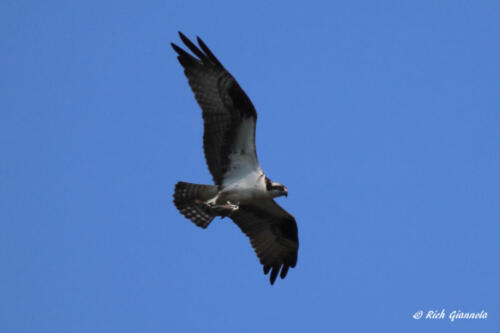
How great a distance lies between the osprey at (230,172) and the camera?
1001 centimetres

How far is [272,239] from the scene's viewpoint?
11383 mm

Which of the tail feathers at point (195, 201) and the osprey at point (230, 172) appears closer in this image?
the osprey at point (230, 172)

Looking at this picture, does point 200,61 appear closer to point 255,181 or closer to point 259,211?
point 255,181

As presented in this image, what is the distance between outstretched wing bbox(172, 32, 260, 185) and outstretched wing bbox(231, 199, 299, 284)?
135 cm

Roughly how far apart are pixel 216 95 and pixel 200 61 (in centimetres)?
52

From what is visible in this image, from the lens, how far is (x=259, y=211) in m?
11.2

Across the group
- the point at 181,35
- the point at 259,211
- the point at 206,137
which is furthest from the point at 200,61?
the point at 259,211

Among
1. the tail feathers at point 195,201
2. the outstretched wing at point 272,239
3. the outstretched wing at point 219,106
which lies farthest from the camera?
the outstretched wing at point 272,239

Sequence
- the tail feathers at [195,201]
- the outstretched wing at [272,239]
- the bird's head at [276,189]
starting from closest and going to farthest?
the bird's head at [276,189], the tail feathers at [195,201], the outstretched wing at [272,239]

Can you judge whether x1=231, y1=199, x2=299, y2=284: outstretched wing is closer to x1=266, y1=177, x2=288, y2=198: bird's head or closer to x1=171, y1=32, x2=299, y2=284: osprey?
x1=171, y1=32, x2=299, y2=284: osprey

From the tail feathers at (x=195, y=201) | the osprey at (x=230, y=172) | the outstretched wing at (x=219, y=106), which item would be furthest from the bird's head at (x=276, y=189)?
the tail feathers at (x=195, y=201)

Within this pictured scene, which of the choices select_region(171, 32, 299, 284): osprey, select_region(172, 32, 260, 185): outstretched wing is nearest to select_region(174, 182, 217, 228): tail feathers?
select_region(171, 32, 299, 284): osprey

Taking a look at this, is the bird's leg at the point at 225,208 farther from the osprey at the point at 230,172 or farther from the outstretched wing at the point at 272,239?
the outstretched wing at the point at 272,239

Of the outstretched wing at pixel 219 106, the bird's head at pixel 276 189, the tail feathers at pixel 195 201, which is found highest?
the outstretched wing at pixel 219 106
